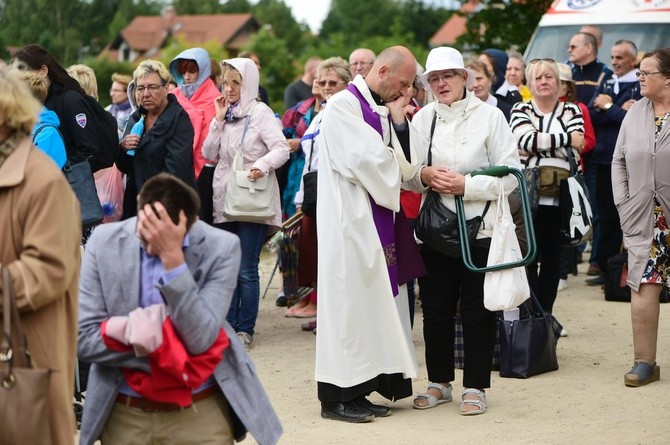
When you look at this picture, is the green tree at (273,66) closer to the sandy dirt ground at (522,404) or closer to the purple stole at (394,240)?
the sandy dirt ground at (522,404)

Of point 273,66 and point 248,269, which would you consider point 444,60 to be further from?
point 273,66

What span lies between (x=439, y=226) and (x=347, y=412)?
46.1 inches

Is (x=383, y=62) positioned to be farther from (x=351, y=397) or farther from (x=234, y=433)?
(x=234, y=433)

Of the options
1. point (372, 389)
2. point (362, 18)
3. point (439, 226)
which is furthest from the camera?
point (362, 18)

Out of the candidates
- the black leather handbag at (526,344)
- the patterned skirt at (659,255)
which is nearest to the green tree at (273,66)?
the black leather handbag at (526,344)

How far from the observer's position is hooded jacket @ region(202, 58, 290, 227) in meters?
8.93

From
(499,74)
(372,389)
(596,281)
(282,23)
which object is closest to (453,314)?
(372,389)

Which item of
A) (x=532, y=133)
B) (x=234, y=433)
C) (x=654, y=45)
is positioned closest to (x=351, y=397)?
(x=234, y=433)

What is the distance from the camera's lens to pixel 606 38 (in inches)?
553

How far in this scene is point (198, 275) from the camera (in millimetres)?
4266

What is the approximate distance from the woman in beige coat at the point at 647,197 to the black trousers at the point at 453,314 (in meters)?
1.23

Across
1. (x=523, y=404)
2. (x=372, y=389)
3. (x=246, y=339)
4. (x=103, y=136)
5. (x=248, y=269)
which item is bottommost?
(x=246, y=339)

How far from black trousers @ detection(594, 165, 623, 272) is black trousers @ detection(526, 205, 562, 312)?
2533 millimetres

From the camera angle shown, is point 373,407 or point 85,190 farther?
point 85,190
